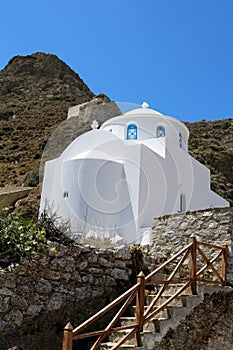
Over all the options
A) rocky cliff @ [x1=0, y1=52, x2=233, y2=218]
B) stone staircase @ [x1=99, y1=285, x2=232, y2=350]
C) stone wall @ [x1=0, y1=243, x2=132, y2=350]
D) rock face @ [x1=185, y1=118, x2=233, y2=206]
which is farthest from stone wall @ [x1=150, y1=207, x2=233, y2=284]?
rock face @ [x1=185, y1=118, x2=233, y2=206]

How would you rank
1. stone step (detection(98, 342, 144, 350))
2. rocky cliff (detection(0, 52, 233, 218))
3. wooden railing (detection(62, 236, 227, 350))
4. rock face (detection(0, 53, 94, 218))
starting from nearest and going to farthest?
wooden railing (detection(62, 236, 227, 350)), stone step (detection(98, 342, 144, 350)), rocky cliff (detection(0, 52, 233, 218)), rock face (detection(0, 53, 94, 218))

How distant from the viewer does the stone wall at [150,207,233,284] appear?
9062 millimetres

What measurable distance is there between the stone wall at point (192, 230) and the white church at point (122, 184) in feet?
12.9

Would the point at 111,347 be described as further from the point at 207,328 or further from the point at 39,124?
the point at 39,124

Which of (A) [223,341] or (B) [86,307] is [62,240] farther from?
(A) [223,341]

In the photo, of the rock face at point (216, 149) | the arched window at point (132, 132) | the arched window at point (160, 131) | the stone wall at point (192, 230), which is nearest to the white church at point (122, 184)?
the arched window at point (132, 132)

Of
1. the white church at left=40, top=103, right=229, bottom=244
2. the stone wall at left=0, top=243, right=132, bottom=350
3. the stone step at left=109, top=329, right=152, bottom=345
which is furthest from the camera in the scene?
the white church at left=40, top=103, right=229, bottom=244

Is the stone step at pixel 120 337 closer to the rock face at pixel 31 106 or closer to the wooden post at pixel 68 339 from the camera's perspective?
the wooden post at pixel 68 339


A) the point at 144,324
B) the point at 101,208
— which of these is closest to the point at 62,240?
the point at 144,324

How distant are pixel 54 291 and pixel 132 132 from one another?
13.6 metres

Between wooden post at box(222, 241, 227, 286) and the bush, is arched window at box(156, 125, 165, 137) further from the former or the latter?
the bush

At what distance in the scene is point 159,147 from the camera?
18422 millimetres

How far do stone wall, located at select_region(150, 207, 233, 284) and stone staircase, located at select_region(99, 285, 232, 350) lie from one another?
52.8 inches

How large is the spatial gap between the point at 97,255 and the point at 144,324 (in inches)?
78.8
